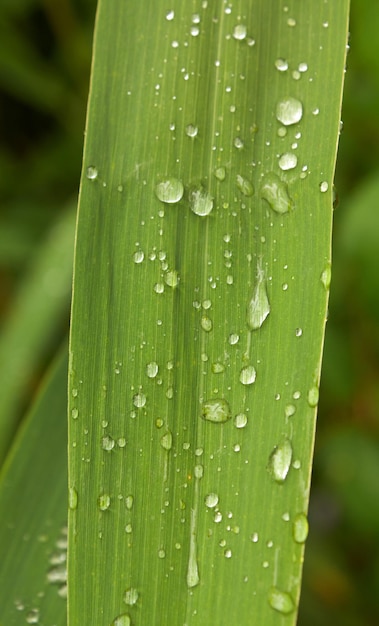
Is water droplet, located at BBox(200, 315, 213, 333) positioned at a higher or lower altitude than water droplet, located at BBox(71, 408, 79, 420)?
higher

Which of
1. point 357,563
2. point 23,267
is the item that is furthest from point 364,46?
point 357,563

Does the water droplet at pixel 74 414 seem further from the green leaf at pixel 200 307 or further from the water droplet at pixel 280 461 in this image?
the water droplet at pixel 280 461

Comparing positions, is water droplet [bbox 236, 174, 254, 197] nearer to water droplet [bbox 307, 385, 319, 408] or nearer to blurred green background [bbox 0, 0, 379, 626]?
water droplet [bbox 307, 385, 319, 408]

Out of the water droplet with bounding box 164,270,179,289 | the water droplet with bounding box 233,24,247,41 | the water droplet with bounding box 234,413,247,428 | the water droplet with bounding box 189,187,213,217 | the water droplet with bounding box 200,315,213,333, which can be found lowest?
the water droplet with bounding box 234,413,247,428

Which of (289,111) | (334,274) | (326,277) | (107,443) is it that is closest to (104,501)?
(107,443)

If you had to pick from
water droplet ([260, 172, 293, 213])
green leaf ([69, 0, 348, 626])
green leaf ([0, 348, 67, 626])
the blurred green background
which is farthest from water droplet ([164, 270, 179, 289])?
the blurred green background

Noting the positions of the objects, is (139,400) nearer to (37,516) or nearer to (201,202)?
(201,202)
